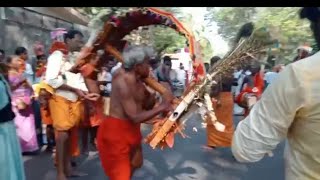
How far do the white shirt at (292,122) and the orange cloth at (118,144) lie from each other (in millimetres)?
2393

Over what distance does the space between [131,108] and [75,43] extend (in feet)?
6.21

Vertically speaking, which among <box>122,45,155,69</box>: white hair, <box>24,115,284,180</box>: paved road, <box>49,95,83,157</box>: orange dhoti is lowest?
<box>24,115,284,180</box>: paved road

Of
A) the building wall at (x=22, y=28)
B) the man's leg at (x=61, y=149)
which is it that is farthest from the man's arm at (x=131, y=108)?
the building wall at (x=22, y=28)

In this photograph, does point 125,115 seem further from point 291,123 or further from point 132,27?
point 291,123

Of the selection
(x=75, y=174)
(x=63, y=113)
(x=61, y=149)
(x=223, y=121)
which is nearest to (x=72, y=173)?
(x=75, y=174)

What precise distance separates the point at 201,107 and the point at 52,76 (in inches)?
83.8

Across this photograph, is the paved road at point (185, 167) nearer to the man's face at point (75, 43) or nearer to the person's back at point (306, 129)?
the man's face at point (75, 43)

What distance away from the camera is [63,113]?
5938mm

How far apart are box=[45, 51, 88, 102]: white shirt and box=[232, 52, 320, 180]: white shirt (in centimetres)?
395

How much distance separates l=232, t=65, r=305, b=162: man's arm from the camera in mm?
2057

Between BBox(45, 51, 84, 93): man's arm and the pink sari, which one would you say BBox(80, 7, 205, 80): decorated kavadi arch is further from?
the pink sari

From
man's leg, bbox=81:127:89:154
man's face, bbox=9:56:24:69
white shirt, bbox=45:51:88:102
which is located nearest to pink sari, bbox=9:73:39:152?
man's face, bbox=9:56:24:69
